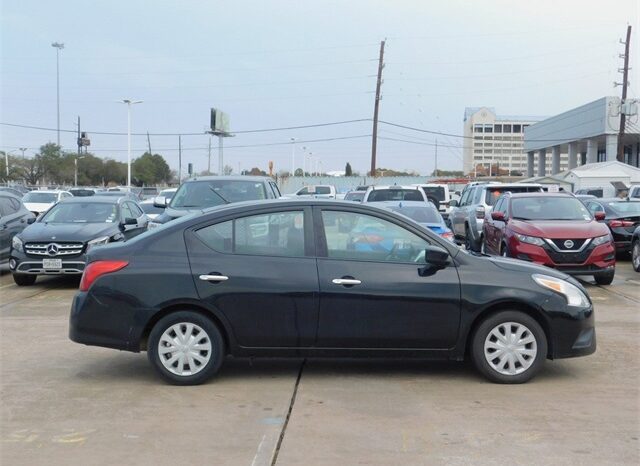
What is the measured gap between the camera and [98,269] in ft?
20.4

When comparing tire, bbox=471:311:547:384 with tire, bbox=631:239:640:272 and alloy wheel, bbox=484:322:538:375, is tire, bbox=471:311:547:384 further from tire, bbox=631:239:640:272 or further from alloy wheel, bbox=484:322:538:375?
tire, bbox=631:239:640:272

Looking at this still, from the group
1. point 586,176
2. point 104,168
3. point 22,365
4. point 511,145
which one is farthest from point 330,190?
point 511,145

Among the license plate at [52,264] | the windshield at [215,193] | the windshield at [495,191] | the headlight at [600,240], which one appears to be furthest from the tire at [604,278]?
the license plate at [52,264]

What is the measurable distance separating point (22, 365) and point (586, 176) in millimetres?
36934

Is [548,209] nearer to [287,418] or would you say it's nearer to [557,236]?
[557,236]

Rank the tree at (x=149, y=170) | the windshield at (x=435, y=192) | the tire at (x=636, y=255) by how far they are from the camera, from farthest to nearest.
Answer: the tree at (x=149, y=170) → the windshield at (x=435, y=192) → the tire at (x=636, y=255)

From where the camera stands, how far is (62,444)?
487 centimetres

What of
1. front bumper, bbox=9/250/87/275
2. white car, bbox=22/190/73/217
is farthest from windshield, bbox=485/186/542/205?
white car, bbox=22/190/73/217

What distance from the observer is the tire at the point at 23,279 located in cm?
1245

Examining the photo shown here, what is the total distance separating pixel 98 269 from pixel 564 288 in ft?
13.3

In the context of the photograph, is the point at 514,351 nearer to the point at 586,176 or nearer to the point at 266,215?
the point at 266,215

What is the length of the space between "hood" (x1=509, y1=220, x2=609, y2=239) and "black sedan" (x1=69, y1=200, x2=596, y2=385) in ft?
19.3

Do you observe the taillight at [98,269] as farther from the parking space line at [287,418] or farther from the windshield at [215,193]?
the windshield at [215,193]

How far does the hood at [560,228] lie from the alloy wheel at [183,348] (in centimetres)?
750
